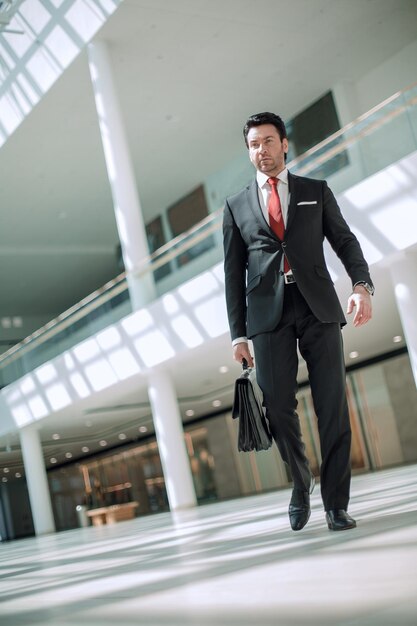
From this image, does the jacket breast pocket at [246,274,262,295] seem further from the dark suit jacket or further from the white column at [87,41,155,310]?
the white column at [87,41,155,310]

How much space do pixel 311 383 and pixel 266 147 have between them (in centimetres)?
120

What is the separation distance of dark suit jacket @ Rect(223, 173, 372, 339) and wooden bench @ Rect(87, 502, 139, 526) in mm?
20254

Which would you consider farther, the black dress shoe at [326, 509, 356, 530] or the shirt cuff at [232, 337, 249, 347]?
the shirt cuff at [232, 337, 249, 347]

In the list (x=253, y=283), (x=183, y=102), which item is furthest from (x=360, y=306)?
(x=183, y=102)

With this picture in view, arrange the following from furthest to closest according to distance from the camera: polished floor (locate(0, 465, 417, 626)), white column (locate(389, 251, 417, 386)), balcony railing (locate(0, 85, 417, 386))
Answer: white column (locate(389, 251, 417, 386))
balcony railing (locate(0, 85, 417, 386))
polished floor (locate(0, 465, 417, 626))

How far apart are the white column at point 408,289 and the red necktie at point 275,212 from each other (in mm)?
8024

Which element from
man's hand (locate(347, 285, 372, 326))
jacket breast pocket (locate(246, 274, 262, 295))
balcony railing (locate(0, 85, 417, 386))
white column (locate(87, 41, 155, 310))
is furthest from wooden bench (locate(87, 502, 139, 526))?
man's hand (locate(347, 285, 372, 326))

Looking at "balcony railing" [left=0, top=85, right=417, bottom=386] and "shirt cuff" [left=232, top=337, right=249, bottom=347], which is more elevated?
"balcony railing" [left=0, top=85, right=417, bottom=386]

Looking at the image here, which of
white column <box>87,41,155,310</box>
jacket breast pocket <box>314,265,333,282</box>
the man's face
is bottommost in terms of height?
jacket breast pocket <box>314,265,333,282</box>

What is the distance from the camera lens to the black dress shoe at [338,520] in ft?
12.0

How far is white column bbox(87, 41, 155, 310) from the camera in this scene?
15719mm

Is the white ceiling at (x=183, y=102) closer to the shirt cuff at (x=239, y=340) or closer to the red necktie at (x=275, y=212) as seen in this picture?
the red necktie at (x=275, y=212)

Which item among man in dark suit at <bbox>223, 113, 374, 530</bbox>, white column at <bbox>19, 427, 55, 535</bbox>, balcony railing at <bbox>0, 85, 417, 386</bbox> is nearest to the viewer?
man in dark suit at <bbox>223, 113, 374, 530</bbox>

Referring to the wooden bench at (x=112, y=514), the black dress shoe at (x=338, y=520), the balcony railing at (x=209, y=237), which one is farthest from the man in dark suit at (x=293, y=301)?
the wooden bench at (x=112, y=514)
